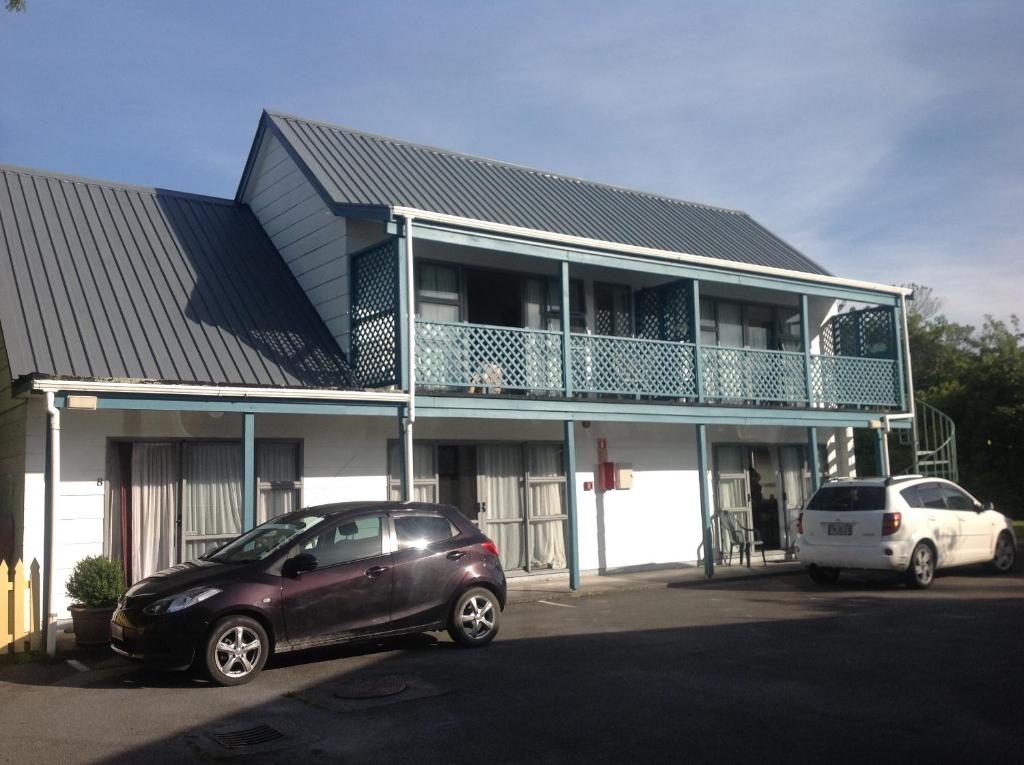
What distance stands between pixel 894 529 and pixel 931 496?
127cm

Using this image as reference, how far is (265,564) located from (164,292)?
20.9 ft

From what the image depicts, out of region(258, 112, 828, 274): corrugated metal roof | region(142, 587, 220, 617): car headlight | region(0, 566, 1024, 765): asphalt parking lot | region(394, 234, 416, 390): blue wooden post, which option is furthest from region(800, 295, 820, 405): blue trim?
region(142, 587, 220, 617): car headlight

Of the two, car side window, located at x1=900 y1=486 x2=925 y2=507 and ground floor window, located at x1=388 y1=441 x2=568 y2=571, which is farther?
ground floor window, located at x1=388 y1=441 x2=568 y2=571

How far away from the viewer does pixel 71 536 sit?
1199 cm

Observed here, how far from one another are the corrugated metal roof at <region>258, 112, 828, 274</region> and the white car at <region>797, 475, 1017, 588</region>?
571cm

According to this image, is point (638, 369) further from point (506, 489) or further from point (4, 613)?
point (4, 613)

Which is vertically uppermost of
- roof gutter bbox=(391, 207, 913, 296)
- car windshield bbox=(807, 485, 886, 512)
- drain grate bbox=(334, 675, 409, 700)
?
roof gutter bbox=(391, 207, 913, 296)

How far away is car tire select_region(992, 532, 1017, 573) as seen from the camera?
15.5 metres

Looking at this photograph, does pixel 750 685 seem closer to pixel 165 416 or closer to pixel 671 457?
pixel 165 416

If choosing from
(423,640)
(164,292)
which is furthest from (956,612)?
(164,292)

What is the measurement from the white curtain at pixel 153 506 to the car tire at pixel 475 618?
187 inches

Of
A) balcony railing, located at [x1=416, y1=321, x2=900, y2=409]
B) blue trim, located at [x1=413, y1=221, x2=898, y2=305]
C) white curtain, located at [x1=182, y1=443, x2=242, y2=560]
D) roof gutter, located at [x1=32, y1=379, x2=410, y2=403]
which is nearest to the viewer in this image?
roof gutter, located at [x1=32, y1=379, x2=410, y2=403]

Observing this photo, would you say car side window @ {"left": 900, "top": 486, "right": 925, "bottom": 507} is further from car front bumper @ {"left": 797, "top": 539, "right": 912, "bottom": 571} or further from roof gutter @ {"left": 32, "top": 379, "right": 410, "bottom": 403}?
roof gutter @ {"left": 32, "top": 379, "right": 410, "bottom": 403}

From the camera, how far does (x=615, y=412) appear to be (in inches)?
Answer: 623
